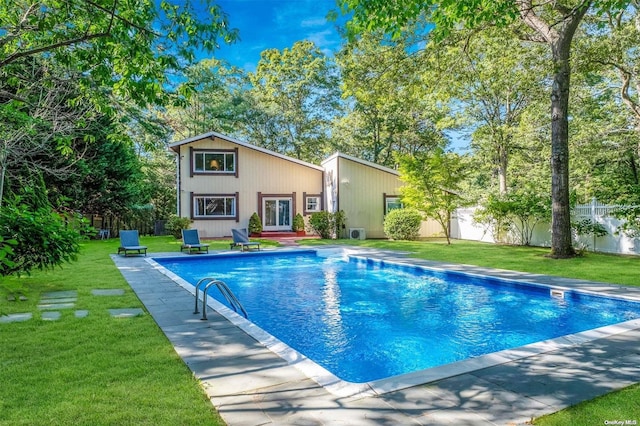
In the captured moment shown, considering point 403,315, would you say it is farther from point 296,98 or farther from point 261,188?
point 296,98

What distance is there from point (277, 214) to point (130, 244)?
949cm

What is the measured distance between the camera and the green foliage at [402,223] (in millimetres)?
19578

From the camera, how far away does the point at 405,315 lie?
24.4ft

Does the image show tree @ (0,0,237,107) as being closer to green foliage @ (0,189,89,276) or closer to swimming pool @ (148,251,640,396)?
green foliage @ (0,189,89,276)

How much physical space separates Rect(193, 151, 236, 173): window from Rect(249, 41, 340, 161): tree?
1100cm

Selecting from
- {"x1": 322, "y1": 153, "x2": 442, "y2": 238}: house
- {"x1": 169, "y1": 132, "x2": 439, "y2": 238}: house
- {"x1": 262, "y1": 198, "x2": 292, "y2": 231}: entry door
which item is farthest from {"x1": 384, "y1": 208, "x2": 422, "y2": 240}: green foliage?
{"x1": 262, "y1": 198, "x2": 292, "y2": 231}: entry door

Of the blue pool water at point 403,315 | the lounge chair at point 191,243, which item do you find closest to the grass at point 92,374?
the blue pool water at point 403,315

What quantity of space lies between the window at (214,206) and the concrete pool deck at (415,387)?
16937 mm

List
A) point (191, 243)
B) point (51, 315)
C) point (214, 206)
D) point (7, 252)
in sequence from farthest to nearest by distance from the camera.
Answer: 1. point (214, 206)
2. point (191, 243)
3. point (51, 315)
4. point (7, 252)

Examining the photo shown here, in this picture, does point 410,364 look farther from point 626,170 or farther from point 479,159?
point 479,159

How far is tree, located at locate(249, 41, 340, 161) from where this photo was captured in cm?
3173

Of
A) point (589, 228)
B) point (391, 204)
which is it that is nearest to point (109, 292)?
point (589, 228)

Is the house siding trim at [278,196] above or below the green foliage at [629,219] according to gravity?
above

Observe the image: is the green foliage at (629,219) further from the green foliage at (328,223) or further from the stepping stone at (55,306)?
the stepping stone at (55,306)
